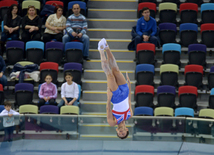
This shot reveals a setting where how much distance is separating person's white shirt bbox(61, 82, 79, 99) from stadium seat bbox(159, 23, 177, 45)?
3275 millimetres

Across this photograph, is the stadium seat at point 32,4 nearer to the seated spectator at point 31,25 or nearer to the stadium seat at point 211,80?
the seated spectator at point 31,25

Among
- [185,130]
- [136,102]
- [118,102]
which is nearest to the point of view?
[118,102]

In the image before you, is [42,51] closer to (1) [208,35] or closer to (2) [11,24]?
(2) [11,24]

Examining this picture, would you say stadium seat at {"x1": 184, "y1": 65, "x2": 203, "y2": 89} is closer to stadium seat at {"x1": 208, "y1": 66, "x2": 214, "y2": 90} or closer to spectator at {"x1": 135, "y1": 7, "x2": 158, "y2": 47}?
stadium seat at {"x1": 208, "y1": 66, "x2": 214, "y2": 90}

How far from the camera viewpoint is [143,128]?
8727mm

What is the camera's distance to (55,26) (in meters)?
11.8

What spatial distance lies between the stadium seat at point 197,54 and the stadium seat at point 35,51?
4.22 metres

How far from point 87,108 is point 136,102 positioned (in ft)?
4.50

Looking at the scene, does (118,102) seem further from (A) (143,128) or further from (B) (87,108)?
(B) (87,108)

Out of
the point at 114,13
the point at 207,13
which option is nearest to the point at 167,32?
the point at 207,13

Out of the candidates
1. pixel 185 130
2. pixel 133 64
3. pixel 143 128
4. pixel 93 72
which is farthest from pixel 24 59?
pixel 185 130

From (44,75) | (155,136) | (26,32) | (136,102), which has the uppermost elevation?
(26,32)

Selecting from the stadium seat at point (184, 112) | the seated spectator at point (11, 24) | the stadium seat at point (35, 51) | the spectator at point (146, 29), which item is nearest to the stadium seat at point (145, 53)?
the spectator at point (146, 29)

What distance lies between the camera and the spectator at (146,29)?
1147 centimetres
